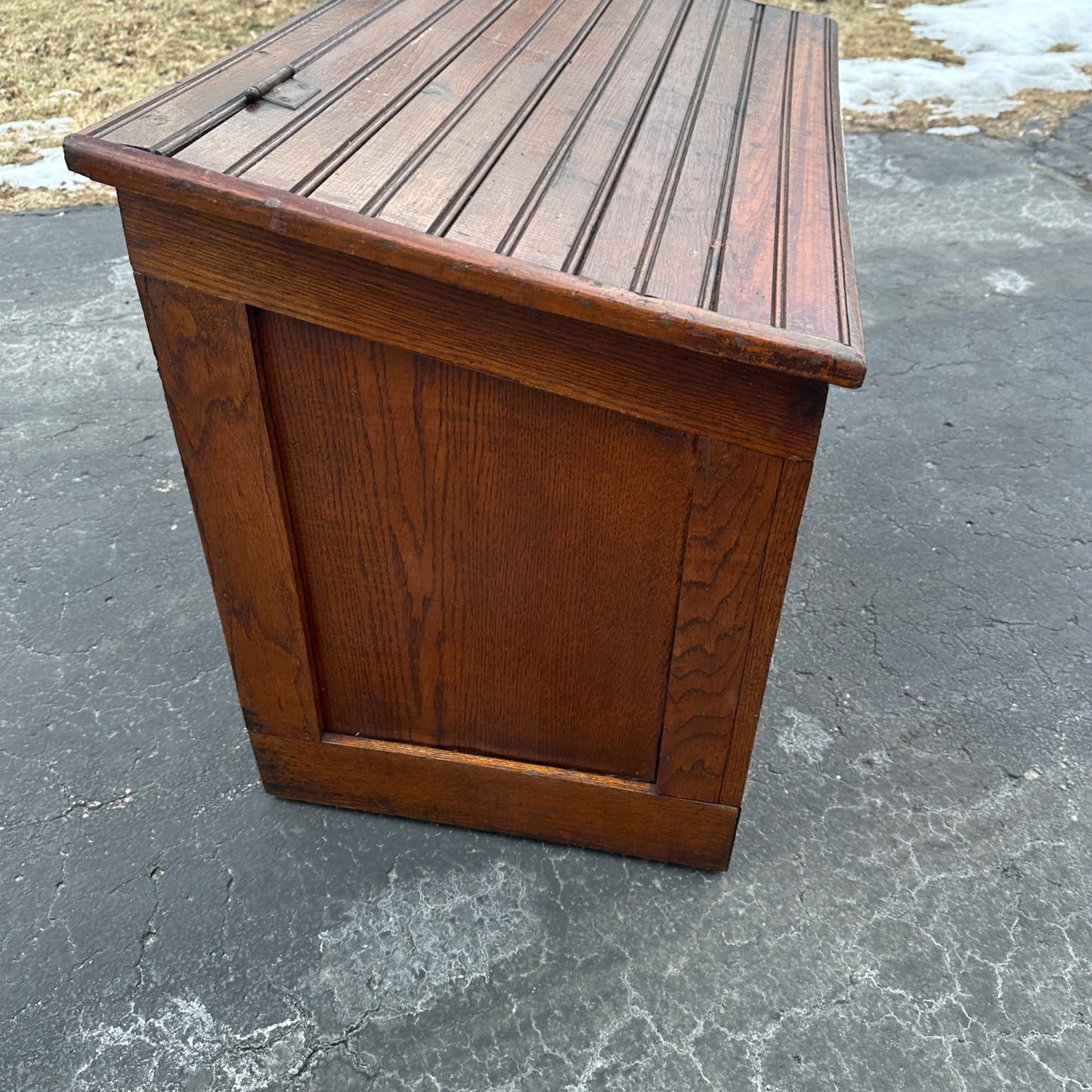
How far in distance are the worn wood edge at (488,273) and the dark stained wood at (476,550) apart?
0.17 meters

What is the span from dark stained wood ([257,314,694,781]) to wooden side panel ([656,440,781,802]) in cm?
3

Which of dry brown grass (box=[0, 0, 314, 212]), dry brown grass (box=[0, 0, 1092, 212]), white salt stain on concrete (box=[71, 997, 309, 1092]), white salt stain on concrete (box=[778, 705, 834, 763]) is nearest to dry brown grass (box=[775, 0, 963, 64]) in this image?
dry brown grass (box=[0, 0, 1092, 212])

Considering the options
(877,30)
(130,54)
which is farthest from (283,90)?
(877,30)

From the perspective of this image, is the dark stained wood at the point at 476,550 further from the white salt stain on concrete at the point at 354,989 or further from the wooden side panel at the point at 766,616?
the white salt stain on concrete at the point at 354,989

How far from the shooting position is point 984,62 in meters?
5.00

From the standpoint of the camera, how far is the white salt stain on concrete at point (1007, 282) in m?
3.42

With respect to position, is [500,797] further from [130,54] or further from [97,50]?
[97,50]

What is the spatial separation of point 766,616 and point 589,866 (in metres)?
0.62

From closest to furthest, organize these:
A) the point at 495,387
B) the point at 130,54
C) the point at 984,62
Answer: the point at 495,387
the point at 130,54
the point at 984,62

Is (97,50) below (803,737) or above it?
above

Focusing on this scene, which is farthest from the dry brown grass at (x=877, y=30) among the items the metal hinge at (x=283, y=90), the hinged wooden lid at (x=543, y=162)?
the metal hinge at (x=283, y=90)

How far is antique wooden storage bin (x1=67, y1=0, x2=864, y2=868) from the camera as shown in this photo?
1216 millimetres

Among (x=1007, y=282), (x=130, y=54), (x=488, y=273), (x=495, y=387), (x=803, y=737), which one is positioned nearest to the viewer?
(x=488, y=273)

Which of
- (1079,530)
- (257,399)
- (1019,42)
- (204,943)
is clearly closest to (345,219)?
(257,399)
